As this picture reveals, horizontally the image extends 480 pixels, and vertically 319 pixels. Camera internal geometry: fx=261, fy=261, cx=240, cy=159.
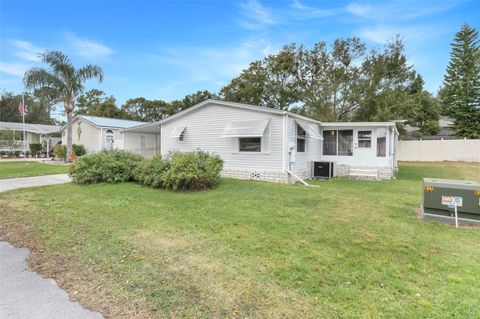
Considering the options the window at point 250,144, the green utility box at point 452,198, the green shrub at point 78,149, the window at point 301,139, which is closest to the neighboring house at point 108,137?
the green shrub at point 78,149

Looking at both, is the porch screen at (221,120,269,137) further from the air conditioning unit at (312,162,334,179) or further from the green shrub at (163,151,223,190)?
the air conditioning unit at (312,162,334,179)

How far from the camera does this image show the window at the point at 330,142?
13.6 metres

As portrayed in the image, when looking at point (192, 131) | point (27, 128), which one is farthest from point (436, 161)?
point (27, 128)

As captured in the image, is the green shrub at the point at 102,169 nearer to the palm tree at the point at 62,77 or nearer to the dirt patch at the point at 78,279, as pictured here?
the dirt patch at the point at 78,279

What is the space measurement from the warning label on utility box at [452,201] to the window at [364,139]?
25.7 feet

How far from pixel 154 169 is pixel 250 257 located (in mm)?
6247

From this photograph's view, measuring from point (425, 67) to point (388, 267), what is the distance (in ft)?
107

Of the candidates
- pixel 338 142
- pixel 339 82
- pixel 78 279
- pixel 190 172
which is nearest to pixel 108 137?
pixel 190 172

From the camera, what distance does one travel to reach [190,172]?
8.22 meters

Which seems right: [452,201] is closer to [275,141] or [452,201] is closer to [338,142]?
[275,141]

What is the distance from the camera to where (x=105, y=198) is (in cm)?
718

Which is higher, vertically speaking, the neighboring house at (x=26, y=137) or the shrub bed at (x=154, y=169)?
the neighboring house at (x=26, y=137)

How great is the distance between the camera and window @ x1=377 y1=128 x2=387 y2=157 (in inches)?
493

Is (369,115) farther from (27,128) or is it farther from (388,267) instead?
(27,128)
